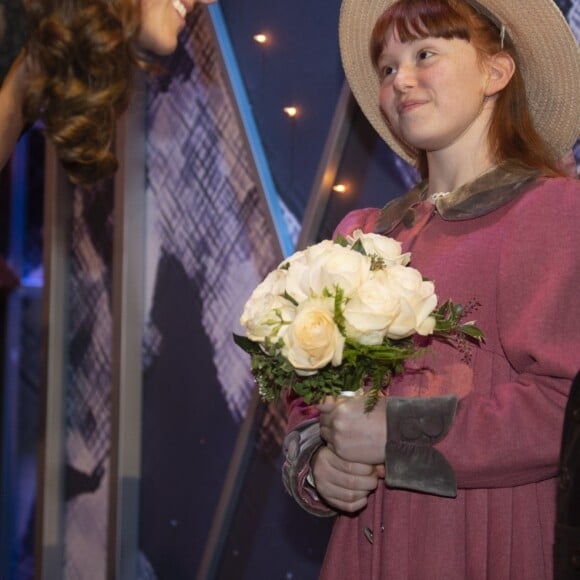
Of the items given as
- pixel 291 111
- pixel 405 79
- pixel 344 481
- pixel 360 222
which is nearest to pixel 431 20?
pixel 405 79

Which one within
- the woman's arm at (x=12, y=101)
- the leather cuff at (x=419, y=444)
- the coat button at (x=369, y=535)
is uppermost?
the woman's arm at (x=12, y=101)

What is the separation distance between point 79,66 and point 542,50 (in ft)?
3.42

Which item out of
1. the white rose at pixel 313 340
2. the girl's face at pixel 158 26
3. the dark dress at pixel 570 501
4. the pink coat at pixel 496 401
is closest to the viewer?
the dark dress at pixel 570 501

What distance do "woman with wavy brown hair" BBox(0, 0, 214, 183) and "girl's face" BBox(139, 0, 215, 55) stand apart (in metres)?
0.21

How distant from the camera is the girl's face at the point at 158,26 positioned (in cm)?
208

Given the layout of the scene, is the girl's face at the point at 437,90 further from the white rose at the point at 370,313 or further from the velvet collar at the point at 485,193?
the white rose at the point at 370,313

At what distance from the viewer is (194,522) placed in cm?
381

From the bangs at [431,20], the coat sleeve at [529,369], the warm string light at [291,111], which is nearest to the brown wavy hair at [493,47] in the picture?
the bangs at [431,20]

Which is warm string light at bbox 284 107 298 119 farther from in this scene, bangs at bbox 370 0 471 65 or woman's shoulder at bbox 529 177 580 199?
woman's shoulder at bbox 529 177 580 199

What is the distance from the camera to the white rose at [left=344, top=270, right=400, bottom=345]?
1.73 m

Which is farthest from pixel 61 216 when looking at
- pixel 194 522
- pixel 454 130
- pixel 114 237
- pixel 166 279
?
pixel 454 130

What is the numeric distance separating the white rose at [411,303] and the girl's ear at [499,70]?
0.59 metres

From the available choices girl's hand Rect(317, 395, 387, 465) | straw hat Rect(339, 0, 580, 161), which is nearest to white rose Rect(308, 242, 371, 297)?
girl's hand Rect(317, 395, 387, 465)

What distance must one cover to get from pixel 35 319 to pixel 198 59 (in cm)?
188
